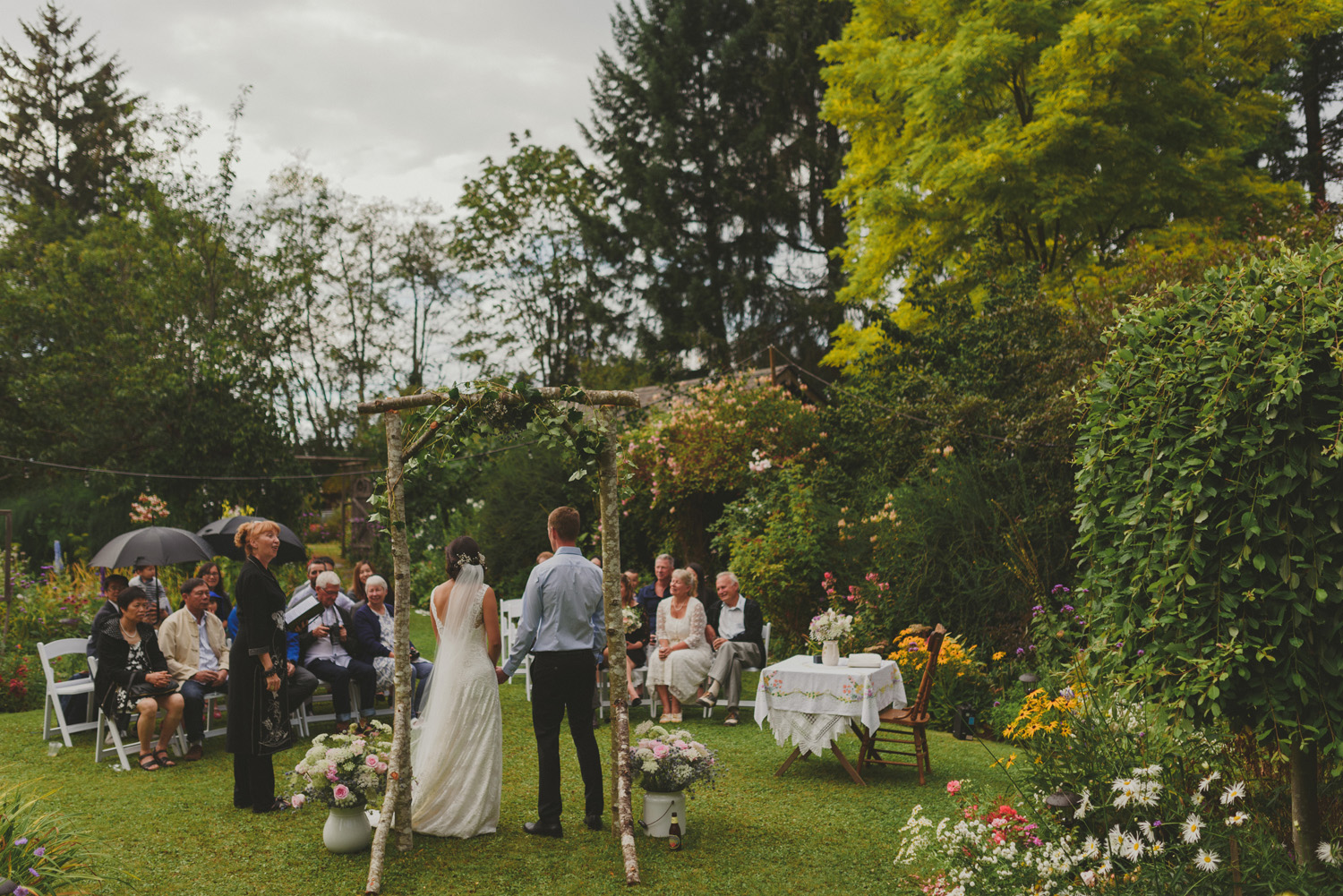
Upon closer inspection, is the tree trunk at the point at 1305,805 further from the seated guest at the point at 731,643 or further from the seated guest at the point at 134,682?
the seated guest at the point at 134,682

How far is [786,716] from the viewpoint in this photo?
7.02 metres

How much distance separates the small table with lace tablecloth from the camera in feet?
22.2

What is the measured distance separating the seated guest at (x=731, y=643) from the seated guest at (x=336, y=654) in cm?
326

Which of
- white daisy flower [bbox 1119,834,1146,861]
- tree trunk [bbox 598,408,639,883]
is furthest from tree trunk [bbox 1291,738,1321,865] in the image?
tree trunk [bbox 598,408,639,883]

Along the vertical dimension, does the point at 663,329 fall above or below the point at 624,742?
above

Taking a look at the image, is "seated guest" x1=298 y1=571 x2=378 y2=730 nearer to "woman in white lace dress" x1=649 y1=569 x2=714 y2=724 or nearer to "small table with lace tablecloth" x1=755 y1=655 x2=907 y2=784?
"woman in white lace dress" x1=649 y1=569 x2=714 y2=724

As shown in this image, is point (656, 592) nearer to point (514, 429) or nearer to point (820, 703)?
point (820, 703)

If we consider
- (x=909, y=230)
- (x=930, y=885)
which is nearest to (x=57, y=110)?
(x=909, y=230)

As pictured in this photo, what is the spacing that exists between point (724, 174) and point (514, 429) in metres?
20.9

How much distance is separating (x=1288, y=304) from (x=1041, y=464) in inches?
270

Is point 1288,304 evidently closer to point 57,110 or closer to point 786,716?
point 786,716

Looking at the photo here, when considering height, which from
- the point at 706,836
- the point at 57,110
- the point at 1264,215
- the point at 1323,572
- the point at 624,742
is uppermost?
the point at 57,110

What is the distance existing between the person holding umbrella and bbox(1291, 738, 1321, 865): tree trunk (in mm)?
5591

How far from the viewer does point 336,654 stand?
8461 mm
